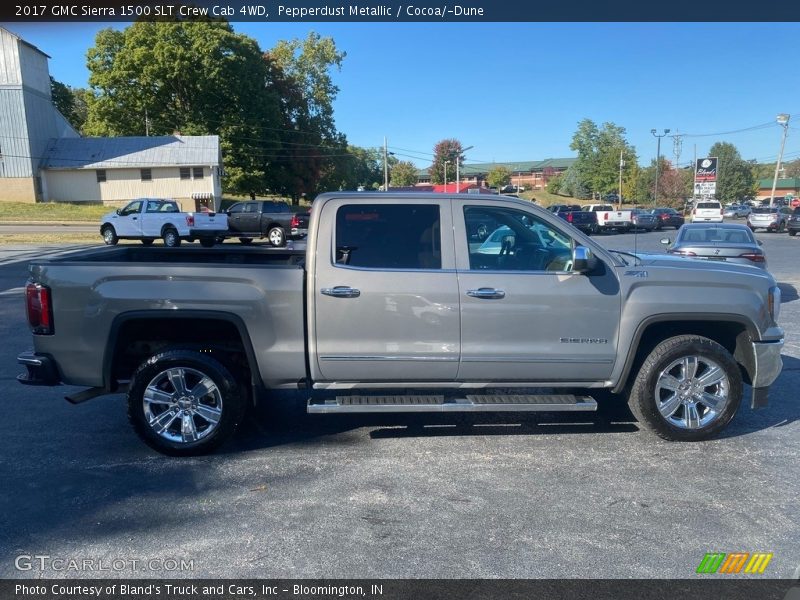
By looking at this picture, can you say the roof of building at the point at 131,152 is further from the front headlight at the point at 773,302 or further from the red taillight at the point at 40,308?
the front headlight at the point at 773,302

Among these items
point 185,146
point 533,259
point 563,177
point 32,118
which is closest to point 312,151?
point 185,146

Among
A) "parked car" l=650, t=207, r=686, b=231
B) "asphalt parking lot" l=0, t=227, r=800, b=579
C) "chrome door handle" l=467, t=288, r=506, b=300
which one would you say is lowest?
"parked car" l=650, t=207, r=686, b=231

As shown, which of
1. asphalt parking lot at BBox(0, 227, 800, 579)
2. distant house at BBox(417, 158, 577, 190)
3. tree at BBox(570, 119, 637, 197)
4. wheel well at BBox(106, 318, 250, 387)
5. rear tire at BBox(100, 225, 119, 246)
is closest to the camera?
asphalt parking lot at BBox(0, 227, 800, 579)

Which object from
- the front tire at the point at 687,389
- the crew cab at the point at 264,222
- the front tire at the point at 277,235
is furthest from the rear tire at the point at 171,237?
the front tire at the point at 687,389

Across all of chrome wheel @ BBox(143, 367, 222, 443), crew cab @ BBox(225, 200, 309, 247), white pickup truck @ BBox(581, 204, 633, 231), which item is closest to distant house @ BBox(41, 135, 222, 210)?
crew cab @ BBox(225, 200, 309, 247)

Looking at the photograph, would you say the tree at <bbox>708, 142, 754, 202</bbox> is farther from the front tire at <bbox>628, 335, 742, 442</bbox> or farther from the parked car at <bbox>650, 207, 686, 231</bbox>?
the front tire at <bbox>628, 335, 742, 442</bbox>

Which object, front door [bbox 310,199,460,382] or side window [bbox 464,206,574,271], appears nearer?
front door [bbox 310,199,460,382]

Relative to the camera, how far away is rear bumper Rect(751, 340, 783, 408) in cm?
505

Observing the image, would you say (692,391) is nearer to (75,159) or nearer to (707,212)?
(707,212)

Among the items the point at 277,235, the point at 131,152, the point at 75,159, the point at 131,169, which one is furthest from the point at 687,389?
the point at 75,159

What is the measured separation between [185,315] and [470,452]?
2400mm

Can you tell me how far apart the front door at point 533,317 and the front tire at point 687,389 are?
1.17ft

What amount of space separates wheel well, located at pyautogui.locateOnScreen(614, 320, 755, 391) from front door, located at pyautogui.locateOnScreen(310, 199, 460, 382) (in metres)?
1.51

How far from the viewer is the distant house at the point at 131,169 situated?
4594 centimetres
